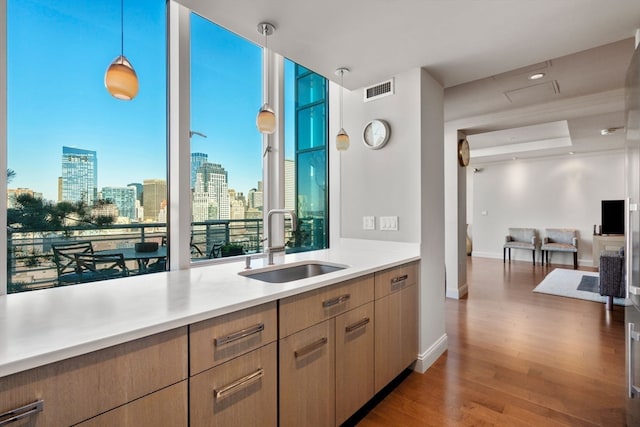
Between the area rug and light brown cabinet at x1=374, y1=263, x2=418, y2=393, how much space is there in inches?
142

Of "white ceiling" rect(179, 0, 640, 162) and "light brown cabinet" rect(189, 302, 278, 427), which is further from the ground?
"white ceiling" rect(179, 0, 640, 162)

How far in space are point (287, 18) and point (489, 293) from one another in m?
4.67

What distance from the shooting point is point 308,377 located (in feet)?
4.81

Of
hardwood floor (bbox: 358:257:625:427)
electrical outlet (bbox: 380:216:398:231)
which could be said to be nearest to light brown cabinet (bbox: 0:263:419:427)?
hardwood floor (bbox: 358:257:625:427)

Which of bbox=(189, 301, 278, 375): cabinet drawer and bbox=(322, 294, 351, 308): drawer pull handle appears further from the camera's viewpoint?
bbox=(322, 294, 351, 308): drawer pull handle

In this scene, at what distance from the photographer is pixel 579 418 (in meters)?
1.90

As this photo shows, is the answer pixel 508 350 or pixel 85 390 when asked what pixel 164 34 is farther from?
pixel 508 350

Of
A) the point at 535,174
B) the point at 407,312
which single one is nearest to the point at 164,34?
the point at 407,312

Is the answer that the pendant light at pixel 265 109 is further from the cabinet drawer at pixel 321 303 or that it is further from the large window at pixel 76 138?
the cabinet drawer at pixel 321 303

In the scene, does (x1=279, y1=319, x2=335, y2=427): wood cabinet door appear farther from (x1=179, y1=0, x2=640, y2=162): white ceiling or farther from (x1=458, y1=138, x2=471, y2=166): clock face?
(x1=458, y1=138, x2=471, y2=166): clock face

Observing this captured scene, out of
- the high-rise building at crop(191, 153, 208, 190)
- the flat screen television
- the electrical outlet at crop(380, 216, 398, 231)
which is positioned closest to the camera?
the high-rise building at crop(191, 153, 208, 190)

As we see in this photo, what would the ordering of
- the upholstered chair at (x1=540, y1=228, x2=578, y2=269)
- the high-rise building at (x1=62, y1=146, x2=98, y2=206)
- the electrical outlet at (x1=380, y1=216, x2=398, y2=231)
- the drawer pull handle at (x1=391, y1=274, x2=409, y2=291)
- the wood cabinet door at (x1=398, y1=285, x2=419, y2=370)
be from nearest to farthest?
the high-rise building at (x1=62, y1=146, x2=98, y2=206) < the drawer pull handle at (x1=391, y1=274, x2=409, y2=291) < the wood cabinet door at (x1=398, y1=285, x2=419, y2=370) < the electrical outlet at (x1=380, y1=216, x2=398, y2=231) < the upholstered chair at (x1=540, y1=228, x2=578, y2=269)

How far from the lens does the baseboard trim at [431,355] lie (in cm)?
245

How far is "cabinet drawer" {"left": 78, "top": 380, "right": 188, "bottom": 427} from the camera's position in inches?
34.2
